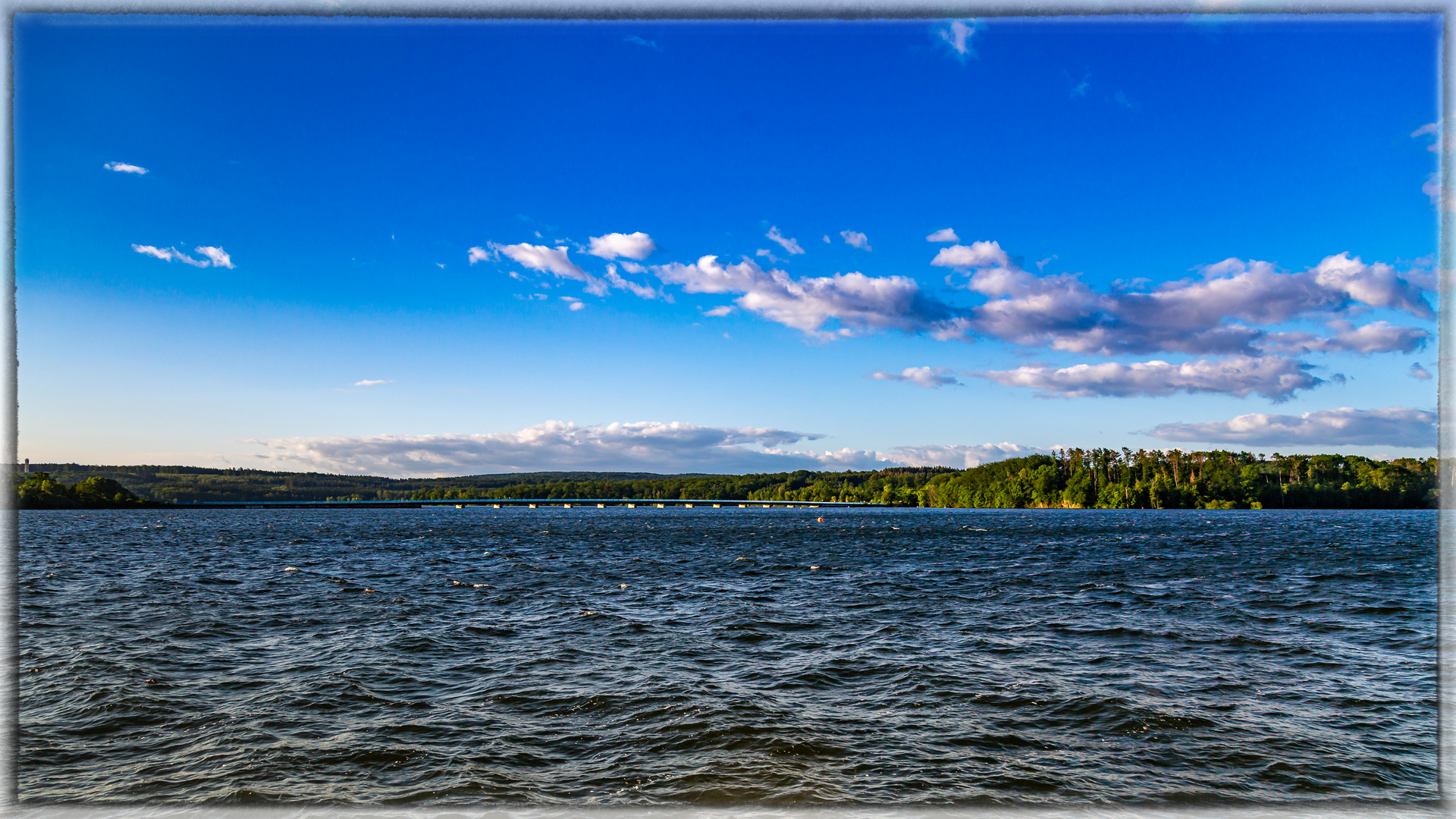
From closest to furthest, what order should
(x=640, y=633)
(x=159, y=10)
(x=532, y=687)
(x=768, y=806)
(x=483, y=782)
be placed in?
1. (x=159, y=10)
2. (x=768, y=806)
3. (x=483, y=782)
4. (x=532, y=687)
5. (x=640, y=633)

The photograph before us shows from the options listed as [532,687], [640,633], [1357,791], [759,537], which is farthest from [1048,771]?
[759,537]

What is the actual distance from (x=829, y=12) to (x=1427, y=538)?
87473 millimetres

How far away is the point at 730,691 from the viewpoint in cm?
1588

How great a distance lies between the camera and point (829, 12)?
5902 mm

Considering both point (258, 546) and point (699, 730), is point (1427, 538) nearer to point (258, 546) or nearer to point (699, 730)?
point (699, 730)

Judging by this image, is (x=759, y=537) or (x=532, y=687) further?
(x=759, y=537)

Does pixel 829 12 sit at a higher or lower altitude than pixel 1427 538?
higher

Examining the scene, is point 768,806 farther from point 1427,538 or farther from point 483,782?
point 1427,538

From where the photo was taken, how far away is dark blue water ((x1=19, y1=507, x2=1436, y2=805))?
11.2 meters

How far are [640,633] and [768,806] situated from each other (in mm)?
12512

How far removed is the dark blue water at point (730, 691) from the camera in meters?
11.2

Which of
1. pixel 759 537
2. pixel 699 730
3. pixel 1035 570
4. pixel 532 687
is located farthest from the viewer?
pixel 759 537

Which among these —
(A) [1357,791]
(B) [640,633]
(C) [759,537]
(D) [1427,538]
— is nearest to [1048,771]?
(A) [1357,791]

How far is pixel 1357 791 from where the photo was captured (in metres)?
10.8
